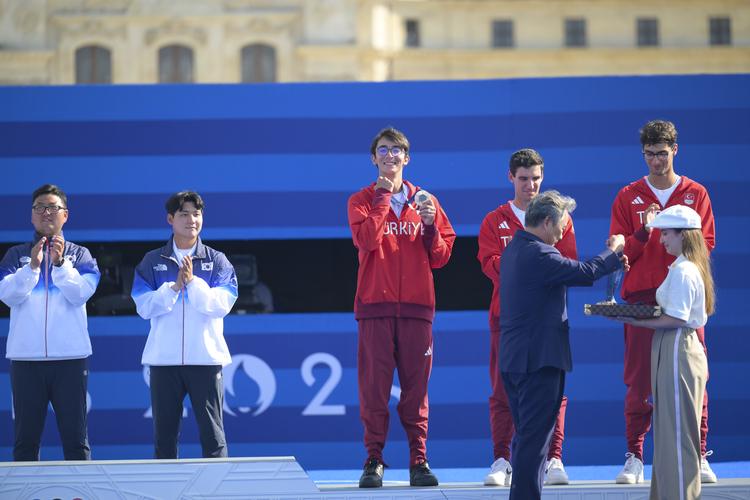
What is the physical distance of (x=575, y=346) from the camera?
5.40 metres

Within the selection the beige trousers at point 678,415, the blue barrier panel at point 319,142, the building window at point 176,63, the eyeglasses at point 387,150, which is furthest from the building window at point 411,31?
the beige trousers at point 678,415

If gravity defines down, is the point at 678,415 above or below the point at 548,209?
below

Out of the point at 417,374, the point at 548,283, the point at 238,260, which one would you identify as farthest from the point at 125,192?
the point at 548,283

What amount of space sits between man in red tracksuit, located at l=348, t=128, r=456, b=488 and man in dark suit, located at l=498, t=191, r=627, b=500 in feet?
1.82

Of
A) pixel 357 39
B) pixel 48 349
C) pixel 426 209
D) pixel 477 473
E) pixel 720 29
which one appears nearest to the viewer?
pixel 426 209

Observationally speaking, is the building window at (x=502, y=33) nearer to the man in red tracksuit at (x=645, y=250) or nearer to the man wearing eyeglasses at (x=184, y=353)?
the man in red tracksuit at (x=645, y=250)

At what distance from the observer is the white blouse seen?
11.3ft

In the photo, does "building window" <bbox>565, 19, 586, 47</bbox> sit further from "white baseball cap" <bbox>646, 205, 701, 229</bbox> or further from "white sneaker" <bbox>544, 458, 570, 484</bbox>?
"white sneaker" <bbox>544, 458, 570, 484</bbox>

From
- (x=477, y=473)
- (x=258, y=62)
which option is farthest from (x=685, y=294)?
(x=258, y=62)

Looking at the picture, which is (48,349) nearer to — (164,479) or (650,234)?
(164,479)

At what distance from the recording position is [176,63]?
99.8 feet

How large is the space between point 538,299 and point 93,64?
3070cm

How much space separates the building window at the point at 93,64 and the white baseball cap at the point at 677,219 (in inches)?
1195

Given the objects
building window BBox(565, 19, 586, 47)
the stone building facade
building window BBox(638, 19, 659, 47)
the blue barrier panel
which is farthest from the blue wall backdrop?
building window BBox(638, 19, 659, 47)
